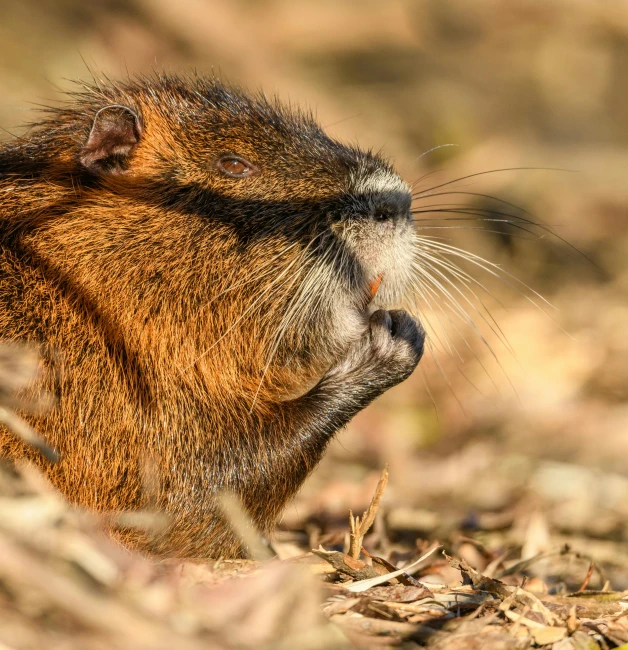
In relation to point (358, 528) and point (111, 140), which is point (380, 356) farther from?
point (111, 140)

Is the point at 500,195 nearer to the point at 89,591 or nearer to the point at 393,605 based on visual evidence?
the point at 393,605

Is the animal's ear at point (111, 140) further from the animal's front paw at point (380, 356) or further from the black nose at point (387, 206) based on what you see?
the animal's front paw at point (380, 356)

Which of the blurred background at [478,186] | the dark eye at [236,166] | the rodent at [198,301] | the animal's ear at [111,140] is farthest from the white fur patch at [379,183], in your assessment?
the animal's ear at [111,140]

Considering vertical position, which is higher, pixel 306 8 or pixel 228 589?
pixel 306 8

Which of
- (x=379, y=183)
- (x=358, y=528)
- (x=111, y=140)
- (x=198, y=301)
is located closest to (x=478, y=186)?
(x=379, y=183)

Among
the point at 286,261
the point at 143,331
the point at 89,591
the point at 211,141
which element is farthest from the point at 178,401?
the point at 89,591

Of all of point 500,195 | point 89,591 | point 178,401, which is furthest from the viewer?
point 500,195

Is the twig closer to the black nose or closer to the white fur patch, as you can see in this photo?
the black nose

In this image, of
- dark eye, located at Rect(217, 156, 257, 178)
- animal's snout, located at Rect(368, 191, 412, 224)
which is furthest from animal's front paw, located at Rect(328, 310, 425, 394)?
dark eye, located at Rect(217, 156, 257, 178)
